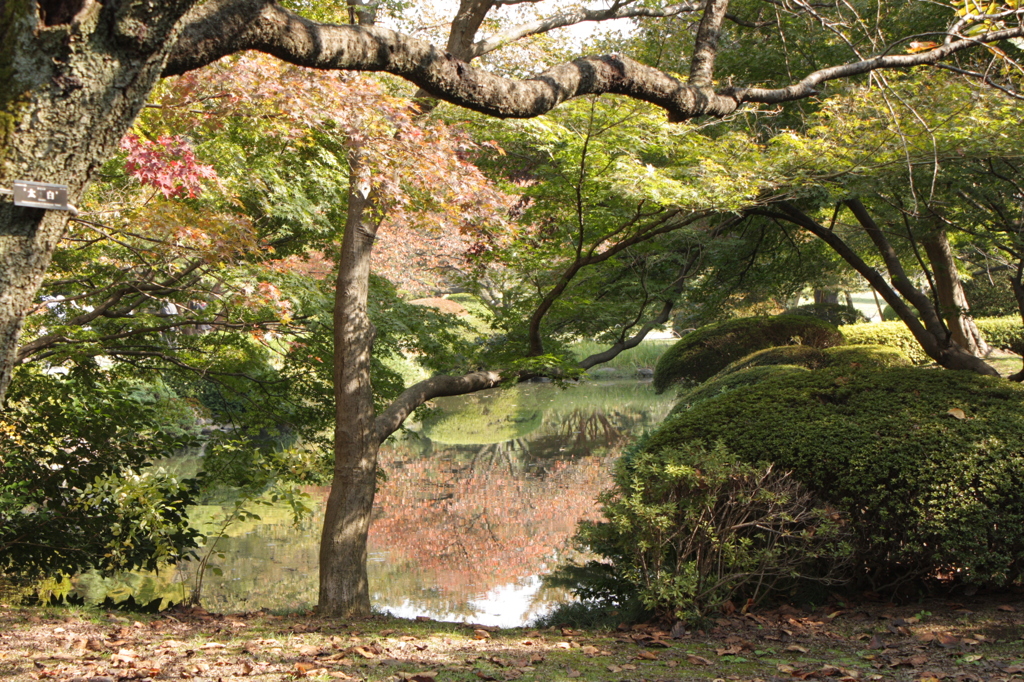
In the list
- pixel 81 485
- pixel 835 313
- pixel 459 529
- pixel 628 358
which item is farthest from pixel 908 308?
pixel 628 358

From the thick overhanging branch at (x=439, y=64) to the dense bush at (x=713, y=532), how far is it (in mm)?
2693

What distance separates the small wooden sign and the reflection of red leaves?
23.1ft

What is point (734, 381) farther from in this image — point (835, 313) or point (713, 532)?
point (835, 313)

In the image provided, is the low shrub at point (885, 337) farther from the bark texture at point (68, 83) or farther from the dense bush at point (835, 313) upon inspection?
the bark texture at point (68, 83)

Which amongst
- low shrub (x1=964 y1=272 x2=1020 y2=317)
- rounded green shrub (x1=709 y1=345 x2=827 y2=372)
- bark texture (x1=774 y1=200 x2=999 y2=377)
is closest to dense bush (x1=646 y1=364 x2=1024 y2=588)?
bark texture (x1=774 y1=200 x2=999 y2=377)

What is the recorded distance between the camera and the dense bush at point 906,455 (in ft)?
16.9

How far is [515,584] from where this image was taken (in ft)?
28.8

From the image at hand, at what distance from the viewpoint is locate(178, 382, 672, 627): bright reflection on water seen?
323 inches

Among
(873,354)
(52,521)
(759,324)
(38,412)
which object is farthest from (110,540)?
(759,324)

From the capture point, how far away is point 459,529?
10773mm

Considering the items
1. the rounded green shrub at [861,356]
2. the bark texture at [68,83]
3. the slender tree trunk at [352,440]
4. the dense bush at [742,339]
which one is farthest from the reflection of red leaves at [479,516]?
the bark texture at [68,83]

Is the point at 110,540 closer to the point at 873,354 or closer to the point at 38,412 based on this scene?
the point at 38,412

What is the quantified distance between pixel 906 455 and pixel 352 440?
4318mm

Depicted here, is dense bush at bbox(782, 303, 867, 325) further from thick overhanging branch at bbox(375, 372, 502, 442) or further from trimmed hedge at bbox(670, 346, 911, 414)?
thick overhanging branch at bbox(375, 372, 502, 442)
